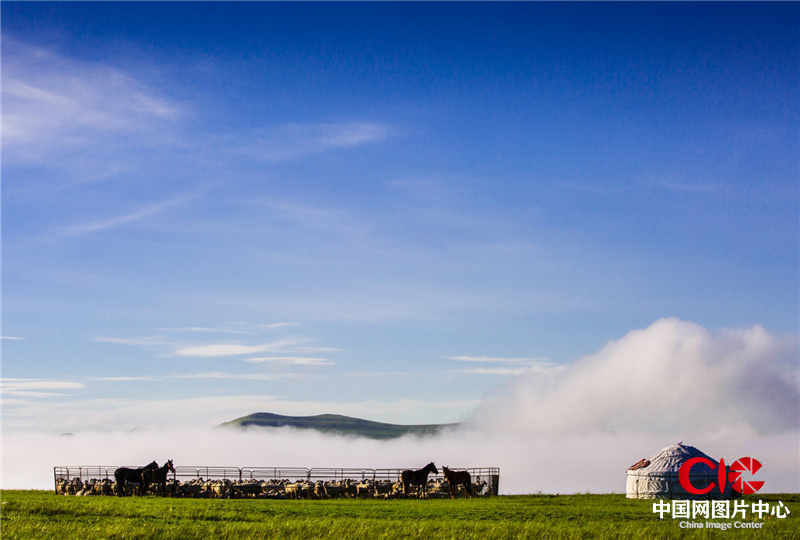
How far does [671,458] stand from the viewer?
5269cm

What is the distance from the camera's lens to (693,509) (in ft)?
140

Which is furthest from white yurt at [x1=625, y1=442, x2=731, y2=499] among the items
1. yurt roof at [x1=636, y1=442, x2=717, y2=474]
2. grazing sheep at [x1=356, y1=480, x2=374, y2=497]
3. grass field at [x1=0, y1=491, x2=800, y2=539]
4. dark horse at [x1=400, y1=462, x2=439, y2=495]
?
grazing sheep at [x1=356, y1=480, x2=374, y2=497]

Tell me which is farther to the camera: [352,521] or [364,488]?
[364,488]

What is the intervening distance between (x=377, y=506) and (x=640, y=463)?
1818cm

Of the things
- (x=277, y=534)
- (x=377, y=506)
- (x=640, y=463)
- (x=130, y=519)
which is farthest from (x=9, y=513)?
(x=640, y=463)

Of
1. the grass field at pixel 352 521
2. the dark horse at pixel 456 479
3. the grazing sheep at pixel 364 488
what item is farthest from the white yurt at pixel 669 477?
the grazing sheep at pixel 364 488

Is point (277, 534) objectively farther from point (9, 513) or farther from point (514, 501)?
point (514, 501)

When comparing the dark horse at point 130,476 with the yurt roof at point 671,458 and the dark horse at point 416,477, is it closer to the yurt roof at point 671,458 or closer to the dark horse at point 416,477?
the dark horse at point 416,477

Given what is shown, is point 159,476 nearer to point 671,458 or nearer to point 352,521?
point 352,521

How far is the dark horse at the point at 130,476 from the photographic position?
57069mm

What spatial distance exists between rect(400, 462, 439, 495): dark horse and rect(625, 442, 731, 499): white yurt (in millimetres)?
13271

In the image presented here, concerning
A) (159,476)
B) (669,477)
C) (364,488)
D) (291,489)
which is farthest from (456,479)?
(159,476)

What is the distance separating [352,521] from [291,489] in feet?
72.6

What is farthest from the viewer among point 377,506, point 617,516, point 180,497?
point 180,497
